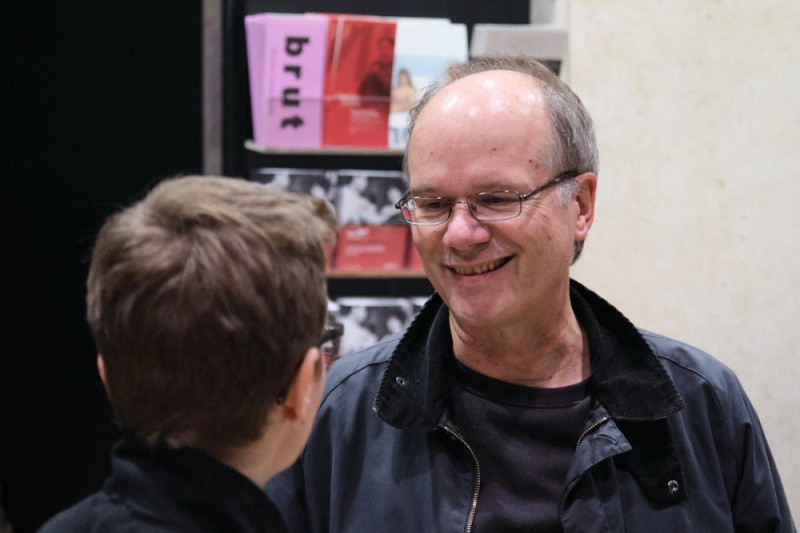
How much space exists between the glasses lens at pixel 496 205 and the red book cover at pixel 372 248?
5.89 ft

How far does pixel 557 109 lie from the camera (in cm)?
165

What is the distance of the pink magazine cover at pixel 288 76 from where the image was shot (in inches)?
126

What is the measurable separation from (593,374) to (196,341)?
83 centimetres

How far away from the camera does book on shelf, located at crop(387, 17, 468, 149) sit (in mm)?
3252

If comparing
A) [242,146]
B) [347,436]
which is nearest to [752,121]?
[242,146]

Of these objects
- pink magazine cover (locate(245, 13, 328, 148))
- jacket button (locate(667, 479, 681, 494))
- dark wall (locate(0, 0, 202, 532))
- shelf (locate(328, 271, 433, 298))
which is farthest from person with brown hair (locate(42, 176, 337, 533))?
dark wall (locate(0, 0, 202, 532))

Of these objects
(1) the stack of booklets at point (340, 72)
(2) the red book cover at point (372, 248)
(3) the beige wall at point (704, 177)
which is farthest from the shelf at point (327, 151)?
(3) the beige wall at point (704, 177)

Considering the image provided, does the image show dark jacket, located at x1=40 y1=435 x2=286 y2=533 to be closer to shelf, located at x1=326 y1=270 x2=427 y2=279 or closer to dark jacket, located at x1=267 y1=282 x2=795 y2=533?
dark jacket, located at x1=267 y1=282 x2=795 y2=533

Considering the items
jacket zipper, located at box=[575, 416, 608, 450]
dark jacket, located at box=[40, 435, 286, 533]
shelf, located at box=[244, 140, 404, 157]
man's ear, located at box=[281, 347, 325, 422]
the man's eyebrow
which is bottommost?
shelf, located at box=[244, 140, 404, 157]

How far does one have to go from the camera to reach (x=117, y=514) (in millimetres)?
936

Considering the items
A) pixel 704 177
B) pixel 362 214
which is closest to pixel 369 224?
pixel 362 214

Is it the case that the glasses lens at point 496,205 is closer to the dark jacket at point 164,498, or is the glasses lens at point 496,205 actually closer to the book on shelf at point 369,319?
the dark jacket at point 164,498

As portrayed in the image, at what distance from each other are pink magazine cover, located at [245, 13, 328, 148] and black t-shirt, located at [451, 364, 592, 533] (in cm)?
179

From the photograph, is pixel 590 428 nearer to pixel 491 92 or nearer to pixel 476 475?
pixel 476 475
